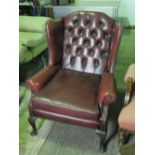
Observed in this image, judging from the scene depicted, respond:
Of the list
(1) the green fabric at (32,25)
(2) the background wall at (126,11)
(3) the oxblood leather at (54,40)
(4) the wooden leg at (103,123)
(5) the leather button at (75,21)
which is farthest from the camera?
(2) the background wall at (126,11)

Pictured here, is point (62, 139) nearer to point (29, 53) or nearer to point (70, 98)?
point (70, 98)

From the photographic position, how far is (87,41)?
2170 millimetres

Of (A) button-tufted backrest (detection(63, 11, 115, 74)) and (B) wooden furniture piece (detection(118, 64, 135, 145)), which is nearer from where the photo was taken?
(B) wooden furniture piece (detection(118, 64, 135, 145))

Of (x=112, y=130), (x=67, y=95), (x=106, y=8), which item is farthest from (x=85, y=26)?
(x=106, y=8)

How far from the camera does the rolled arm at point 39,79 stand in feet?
6.01

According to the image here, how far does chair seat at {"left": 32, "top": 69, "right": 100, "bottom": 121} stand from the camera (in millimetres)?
1698

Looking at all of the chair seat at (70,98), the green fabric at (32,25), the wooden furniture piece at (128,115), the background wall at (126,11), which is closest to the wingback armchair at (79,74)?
the chair seat at (70,98)

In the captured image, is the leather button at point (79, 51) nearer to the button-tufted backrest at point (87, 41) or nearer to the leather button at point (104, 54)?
the button-tufted backrest at point (87, 41)

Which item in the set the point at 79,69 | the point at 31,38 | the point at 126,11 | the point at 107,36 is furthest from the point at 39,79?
the point at 126,11

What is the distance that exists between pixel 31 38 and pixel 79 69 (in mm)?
767

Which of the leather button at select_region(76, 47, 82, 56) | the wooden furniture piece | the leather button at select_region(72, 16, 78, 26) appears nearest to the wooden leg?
the wooden furniture piece

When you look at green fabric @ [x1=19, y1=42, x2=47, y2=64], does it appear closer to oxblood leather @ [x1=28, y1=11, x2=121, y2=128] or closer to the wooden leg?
oxblood leather @ [x1=28, y1=11, x2=121, y2=128]

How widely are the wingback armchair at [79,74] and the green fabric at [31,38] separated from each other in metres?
0.52
